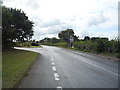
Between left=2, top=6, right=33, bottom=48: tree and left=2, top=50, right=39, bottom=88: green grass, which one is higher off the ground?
left=2, top=6, right=33, bottom=48: tree

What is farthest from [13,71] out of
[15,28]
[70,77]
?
[15,28]

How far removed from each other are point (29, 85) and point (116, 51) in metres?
21.6

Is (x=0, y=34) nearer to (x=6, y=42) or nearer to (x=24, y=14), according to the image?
(x=6, y=42)

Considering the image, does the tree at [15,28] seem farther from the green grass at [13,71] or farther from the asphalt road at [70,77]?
the asphalt road at [70,77]

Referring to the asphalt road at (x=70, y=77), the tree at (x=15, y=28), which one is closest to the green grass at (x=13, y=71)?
the asphalt road at (x=70, y=77)

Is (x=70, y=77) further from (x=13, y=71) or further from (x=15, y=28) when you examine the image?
(x=15, y=28)

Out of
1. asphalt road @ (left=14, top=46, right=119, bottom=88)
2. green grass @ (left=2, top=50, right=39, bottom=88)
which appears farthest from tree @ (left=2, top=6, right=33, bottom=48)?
asphalt road @ (left=14, top=46, right=119, bottom=88)

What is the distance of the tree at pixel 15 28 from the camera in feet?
83.0

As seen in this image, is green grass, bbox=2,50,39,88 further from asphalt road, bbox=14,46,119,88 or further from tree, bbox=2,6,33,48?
tree, bbox=2,6,33,48

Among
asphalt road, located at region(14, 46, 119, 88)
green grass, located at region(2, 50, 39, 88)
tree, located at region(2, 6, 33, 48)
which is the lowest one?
asphalt road, located at region(14, 46, 119, 88)

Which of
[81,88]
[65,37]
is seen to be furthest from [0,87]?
[65,37]

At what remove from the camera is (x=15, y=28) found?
3034 cm

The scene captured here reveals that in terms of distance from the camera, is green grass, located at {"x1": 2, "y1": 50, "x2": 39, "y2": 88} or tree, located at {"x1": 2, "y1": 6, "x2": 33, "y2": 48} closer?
green grass, located at {"x1": 2, "y1": 50, "x2": 39, "y2": 88}

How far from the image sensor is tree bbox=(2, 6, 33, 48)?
996 inches
